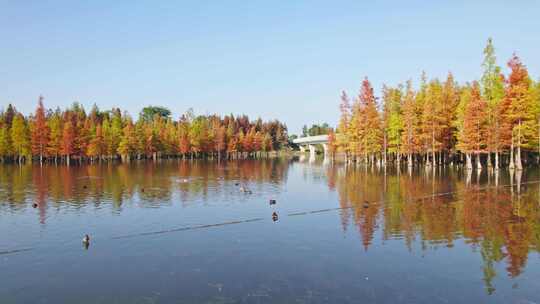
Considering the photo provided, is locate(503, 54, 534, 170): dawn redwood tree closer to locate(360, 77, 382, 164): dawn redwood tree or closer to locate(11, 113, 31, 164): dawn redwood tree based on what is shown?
locate(360, 77, 382, 164): dawn redwood tree

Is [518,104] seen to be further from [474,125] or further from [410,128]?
[410,128]

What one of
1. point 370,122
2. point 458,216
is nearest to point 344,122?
point 370,122

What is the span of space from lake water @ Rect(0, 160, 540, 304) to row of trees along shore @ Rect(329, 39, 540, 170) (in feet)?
93.5

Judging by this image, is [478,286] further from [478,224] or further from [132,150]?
[132,150]

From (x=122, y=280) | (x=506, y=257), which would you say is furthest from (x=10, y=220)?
(x=506, y=257)

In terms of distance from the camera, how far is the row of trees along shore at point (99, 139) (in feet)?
373

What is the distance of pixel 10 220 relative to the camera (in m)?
28.7

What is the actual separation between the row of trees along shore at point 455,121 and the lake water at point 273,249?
28.5 metres

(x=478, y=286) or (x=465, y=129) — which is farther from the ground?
(x=465, y=129)

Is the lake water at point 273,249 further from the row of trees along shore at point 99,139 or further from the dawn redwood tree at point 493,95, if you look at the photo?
the row of trees along shore at point 99,139

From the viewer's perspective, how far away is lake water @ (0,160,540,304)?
50.8ft

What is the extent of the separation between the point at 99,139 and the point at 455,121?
4085 inches

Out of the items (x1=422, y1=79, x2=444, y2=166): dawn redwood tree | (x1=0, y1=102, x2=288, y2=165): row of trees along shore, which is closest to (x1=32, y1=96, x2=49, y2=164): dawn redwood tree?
(x1=0, y1=102, x2=288, y2=165): row of trees along shore

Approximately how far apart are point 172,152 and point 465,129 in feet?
368
